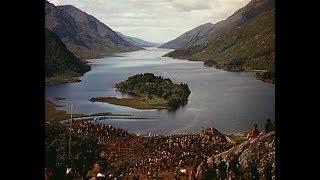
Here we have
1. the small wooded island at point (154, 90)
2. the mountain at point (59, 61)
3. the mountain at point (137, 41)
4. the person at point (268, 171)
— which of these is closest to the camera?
the person at point (268, 171)

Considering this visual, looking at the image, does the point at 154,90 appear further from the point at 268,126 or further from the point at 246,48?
the point at 268,126

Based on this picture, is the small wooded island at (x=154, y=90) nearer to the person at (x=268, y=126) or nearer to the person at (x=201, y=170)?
the person at (x=201, y=170)

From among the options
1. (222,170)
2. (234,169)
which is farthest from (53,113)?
(234,169)

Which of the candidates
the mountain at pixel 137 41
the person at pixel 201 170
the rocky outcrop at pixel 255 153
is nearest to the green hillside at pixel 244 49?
the mountain at pixel 137 41

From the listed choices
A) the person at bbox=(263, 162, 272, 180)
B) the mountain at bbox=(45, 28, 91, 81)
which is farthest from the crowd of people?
the mountain at bbox=(45, 28, 91, 81)

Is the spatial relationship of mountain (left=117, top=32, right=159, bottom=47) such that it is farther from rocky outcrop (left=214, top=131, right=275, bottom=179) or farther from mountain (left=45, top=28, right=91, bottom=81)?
rocky outcrop (left=214, top=131, right=275, bottom=179)
